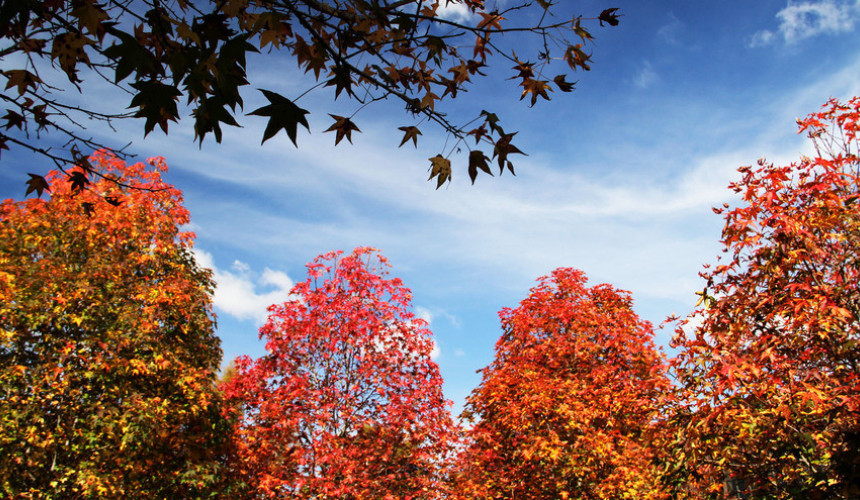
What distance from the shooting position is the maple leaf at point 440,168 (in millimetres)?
3004

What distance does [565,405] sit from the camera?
11.3m

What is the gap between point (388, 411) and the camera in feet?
37.2

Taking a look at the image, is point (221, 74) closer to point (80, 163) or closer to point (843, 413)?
point (80, 163)

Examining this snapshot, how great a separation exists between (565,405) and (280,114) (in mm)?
10508

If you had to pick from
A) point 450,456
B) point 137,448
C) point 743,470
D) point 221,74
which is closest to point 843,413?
point 743,470

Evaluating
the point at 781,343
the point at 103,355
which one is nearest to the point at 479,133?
the point at 781,343

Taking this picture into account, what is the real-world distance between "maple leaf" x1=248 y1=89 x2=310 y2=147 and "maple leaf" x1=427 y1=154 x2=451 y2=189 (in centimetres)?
88

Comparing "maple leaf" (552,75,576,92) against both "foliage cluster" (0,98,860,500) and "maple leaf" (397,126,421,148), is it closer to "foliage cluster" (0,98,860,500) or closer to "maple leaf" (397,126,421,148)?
"maple leaf" (397,126,421,148)

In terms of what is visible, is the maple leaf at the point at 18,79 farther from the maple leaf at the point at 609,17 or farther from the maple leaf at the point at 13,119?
the maple leaf at the point at 609,17

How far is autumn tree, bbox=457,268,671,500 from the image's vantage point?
11273mm

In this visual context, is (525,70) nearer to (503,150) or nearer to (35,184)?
(503,150)

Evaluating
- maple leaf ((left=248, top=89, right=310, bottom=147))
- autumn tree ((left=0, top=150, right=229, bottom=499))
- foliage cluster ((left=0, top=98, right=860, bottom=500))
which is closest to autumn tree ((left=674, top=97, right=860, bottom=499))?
foliage cluster ((left=0, top=98, right=860, bottom=500))

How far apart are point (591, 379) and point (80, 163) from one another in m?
13.1

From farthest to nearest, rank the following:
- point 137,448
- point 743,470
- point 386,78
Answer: point 137,448 → point 743,470 → point 386,78
